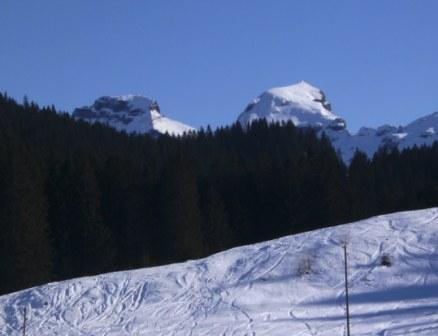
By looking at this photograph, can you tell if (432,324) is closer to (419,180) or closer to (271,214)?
(271,214)

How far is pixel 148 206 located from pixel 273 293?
2832cm

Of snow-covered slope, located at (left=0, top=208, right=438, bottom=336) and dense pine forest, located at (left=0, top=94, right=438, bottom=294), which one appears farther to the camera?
dense pine forest, located at (left=0, top=94, right=438, bottom=294)

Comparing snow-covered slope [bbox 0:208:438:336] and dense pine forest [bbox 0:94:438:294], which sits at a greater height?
dense pine forest [bbox 0:94:438:294]

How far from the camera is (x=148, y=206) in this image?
60.8 metres

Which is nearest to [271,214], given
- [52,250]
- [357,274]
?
[52,250]

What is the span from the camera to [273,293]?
3334 cm

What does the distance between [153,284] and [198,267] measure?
256 cm

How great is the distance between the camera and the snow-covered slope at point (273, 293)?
97.3 feet

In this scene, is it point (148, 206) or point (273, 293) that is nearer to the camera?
point (273, 293)

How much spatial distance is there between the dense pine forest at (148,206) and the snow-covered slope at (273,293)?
14.5m

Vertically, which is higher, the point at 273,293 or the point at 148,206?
the point at 148,206

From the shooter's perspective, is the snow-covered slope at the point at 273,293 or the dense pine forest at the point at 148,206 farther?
the dense pine forest at the point at 148,206

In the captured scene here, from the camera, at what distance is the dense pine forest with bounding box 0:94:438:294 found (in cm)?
5172

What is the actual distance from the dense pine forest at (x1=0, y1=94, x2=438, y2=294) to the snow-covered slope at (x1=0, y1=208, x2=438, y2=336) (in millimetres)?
14497
